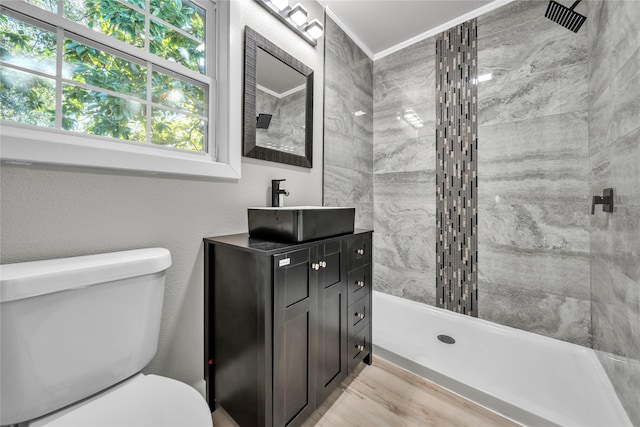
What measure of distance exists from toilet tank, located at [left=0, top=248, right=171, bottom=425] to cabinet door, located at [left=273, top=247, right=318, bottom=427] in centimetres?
47

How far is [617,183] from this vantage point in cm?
117

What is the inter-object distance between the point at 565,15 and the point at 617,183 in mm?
1056

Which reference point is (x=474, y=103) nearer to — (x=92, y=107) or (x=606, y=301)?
(x=606, y=301)

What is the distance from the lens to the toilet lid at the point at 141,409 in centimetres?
67

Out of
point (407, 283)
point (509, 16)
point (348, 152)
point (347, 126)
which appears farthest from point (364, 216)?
point (509, 16)

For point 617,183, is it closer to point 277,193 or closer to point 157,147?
point 277,193

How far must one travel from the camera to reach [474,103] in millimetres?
1969

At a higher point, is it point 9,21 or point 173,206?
point 9,21

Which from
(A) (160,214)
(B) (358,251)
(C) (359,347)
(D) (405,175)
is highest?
(D) (405,175)

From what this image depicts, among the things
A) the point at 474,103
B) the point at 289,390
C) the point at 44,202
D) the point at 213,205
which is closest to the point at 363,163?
the point at 474,103

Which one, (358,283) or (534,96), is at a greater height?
(534,96)

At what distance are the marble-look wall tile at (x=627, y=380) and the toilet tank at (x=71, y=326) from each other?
199cm

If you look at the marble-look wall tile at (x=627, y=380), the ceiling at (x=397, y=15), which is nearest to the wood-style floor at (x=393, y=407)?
the marble-look wall tile at (x=627, y=380)

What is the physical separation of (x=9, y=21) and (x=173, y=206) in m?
0.77
